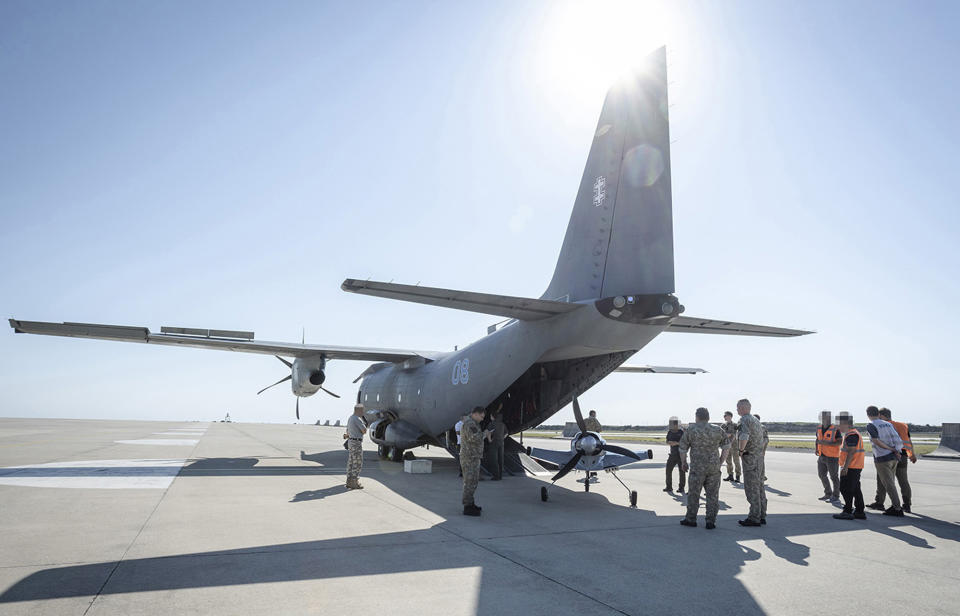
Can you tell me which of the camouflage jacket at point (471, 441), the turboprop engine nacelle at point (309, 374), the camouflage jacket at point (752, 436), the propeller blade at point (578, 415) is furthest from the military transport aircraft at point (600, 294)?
the turboprop engine nacelle at point (309, 374)

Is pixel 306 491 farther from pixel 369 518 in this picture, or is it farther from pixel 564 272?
pixel 564 272

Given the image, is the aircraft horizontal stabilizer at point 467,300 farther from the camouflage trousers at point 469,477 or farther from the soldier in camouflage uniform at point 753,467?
the soldier in camouflage uniform at point 753,467

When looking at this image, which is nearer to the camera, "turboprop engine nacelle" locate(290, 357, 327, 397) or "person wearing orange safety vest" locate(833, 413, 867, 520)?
"person wearing orange safety vest" locate(833, 413, 867, 520)

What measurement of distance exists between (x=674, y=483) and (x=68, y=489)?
12241mm

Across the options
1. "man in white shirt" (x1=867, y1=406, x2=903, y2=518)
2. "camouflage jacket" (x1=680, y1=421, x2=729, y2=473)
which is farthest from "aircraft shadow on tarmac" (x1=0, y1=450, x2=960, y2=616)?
"camouflage jacket" (x1=680, y1=421, x2=729, y2=473)

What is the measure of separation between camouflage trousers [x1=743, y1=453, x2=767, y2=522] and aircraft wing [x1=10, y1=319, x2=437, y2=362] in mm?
10485

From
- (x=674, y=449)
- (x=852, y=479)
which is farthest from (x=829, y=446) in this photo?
(x=674, y=449)

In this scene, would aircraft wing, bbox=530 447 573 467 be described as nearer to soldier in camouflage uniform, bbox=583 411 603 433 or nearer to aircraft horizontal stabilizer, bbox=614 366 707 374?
soldier in camouflage uniform, bbox=583 411 603 433

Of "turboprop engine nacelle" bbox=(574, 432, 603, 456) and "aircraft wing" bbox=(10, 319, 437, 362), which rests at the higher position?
"aircraft wing" bbox=(10, 319, 437, 362)

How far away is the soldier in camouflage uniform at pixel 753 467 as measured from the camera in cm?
774

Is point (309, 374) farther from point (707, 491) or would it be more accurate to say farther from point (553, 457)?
point (707, 491)

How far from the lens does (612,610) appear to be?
162 inches

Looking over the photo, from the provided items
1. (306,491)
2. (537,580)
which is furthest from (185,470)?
(537,580)

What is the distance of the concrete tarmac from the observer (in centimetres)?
425
